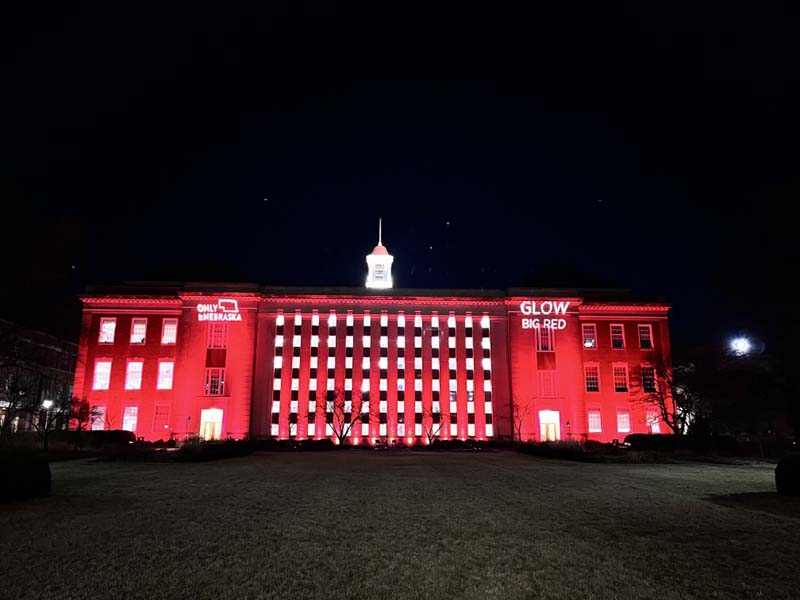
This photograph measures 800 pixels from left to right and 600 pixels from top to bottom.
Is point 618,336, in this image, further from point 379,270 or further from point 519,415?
point 379,270

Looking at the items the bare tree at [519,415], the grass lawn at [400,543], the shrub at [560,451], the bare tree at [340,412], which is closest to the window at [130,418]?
the bare tree at [340,412]

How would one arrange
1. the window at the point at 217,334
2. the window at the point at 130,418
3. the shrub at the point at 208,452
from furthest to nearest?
the window at the point at 217,334 < the window at the point at 130,418 < the shrub at the point at 208,452

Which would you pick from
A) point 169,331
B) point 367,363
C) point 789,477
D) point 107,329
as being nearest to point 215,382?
point 169,331

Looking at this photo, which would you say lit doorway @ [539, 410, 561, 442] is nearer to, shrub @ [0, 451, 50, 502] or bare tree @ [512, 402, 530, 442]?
bare tree @ [512, 402, 530, 442]

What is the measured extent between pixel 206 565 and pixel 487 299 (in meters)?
64.7

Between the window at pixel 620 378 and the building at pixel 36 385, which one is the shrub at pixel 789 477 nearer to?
the building at pixel 36 385

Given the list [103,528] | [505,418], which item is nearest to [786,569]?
[103,528]

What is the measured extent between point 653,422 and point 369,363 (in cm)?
3487

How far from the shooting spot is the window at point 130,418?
6481cm

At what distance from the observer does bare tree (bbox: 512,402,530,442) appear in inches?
2591

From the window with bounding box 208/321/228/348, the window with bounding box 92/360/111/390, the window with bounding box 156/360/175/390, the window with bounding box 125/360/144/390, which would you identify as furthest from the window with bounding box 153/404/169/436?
the window with bounding box 208/321/228/348

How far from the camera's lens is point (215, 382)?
66188 millimetres

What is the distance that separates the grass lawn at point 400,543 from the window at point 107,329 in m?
54.6

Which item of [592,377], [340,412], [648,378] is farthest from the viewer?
[592,377]
